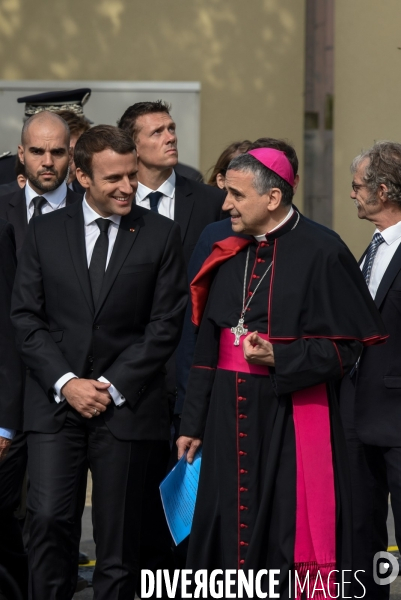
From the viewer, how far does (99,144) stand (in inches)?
193

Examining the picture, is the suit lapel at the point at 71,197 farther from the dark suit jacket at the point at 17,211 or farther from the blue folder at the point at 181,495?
the blue folder at the point at 181,495

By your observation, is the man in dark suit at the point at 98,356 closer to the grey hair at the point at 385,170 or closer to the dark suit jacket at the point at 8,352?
Answer: the dark suit jacket at the point at 8,352

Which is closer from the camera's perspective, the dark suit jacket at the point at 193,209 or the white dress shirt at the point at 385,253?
the white dress shirt at the point at 385,253

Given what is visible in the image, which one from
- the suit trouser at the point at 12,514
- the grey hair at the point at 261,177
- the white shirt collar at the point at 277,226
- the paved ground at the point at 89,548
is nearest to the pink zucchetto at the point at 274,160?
the grey hair at the point at 261,177

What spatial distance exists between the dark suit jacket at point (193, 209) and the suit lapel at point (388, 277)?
1.18 m

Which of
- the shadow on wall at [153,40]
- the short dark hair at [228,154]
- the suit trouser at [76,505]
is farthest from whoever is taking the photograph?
the shadow on wall at [153,40]

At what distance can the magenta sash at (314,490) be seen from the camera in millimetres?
4434

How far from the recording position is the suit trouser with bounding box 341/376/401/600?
509cm

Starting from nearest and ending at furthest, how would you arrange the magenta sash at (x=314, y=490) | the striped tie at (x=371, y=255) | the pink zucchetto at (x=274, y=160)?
the magenta sash at (x=314, y=490) < the pink zucchetto at (x=274, y=160) < the striped tie at (x=371, y=255)

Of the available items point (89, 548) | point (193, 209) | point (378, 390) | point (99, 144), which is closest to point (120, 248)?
point (99, 144)

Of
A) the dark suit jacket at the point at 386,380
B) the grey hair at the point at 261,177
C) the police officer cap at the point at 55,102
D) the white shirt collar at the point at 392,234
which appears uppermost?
the police officer cap at the point at 55,102

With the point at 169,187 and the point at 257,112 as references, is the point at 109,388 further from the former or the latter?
the point at 257,112

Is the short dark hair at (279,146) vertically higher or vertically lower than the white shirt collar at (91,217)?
higher

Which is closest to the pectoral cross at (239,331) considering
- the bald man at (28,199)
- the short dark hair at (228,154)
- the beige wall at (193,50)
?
the bald man at (28,199)
